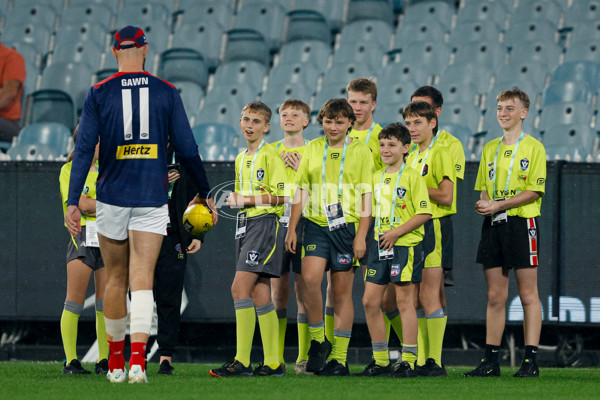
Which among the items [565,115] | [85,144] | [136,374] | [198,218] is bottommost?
[136,374]

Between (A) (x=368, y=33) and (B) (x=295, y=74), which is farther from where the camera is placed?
(A) (x=368, y=33)

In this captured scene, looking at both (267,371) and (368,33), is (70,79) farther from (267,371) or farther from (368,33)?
(267,371)

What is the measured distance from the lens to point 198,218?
5867mm

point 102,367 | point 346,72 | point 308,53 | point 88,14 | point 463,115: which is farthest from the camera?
point 88,14

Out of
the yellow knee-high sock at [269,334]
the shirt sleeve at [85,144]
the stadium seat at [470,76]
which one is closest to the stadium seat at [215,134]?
A: the stadium seat at [470,76]

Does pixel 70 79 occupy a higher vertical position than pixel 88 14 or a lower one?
lower

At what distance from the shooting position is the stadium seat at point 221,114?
38.4 ft

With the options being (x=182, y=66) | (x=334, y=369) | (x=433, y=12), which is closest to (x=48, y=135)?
(x=182, y=66)

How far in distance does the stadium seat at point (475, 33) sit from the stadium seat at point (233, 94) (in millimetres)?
3052

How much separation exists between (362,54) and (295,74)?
105 centimetres

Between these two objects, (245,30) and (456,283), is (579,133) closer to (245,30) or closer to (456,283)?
(456,283)

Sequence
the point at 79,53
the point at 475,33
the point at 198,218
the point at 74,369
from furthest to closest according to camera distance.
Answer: the point at 79,53 → the point at 475,33 → the point at 74,369 → the point at 198,218

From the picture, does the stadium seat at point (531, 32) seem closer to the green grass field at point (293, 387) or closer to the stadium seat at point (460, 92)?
the stadium seat at point (460, 92)

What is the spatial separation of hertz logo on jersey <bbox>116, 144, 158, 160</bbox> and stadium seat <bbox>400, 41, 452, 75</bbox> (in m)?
7.58
